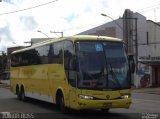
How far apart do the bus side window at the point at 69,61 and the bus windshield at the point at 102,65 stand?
41cm

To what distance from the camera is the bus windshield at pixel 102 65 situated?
694 inches

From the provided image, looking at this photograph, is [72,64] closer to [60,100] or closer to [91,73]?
[91,73]

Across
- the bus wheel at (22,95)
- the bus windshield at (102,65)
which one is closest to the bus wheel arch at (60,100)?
the bus windshield at (102,65)

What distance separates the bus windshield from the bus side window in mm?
413

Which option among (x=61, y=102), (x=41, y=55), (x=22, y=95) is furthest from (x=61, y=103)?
(x=22, y=95)

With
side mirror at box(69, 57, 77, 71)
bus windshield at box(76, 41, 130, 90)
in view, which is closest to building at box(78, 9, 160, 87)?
bus windshield at box(76, 41, 130, 90)

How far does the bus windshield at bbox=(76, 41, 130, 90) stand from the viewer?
57.8 ft

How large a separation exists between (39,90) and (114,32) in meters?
52.3

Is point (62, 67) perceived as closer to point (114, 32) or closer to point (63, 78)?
point (63, 78)

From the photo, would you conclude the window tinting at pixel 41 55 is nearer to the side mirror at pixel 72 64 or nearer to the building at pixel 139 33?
the side mirror at pixel 72 64

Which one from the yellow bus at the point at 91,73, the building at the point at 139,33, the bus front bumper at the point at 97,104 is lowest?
the bus front bumper at the point at 97,104

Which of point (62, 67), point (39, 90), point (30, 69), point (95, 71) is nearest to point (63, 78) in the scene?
point (62, 67)

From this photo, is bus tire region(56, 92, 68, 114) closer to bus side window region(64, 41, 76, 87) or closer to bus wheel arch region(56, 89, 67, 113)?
bus wheel arch region(56, 89, 67, 113)

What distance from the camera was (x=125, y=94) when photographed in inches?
704
